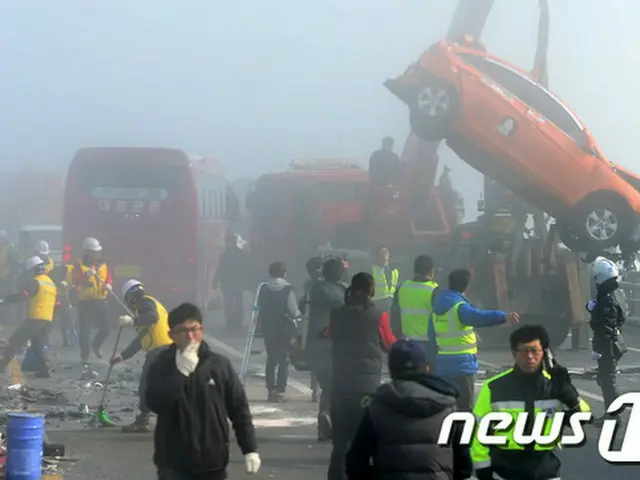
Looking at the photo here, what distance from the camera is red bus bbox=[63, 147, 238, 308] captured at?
67.9 feet

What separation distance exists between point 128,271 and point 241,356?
565 cm

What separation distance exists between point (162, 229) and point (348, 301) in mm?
13505

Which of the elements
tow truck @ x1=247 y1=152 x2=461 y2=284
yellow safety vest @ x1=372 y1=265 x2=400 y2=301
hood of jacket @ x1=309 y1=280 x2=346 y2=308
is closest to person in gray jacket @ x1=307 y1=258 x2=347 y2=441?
hood of jacket @ x1=309 y1=280 x2=346 y2=308

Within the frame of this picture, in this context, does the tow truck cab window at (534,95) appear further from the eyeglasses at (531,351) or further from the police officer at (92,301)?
the eyeglasses at (531,351)

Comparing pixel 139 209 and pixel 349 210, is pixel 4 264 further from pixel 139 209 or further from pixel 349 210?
pixel 349 210

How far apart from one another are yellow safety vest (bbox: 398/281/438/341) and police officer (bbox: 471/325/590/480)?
4143 millimetres

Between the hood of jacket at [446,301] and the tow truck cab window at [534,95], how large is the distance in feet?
23.8

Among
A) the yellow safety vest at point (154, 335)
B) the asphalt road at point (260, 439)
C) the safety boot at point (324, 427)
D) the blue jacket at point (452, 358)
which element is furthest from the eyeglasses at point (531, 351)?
the yellow safety vest at point (154, 335)

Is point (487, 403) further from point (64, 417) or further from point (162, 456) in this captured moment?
point (64, 417)

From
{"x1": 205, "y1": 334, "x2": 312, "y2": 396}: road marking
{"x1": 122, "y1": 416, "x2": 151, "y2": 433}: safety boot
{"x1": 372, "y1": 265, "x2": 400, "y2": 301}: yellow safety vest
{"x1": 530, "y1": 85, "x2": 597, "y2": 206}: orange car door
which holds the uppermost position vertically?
{"x1": 530, "y1": 85, "x2": 597, "y2": 206}: orange car door

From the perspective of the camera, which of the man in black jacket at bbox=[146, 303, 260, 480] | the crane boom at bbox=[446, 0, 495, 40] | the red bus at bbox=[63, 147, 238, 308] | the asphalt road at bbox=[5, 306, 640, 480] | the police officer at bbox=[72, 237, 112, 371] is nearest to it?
the man in black jacket at bbox=[146, 303, 260, 480]

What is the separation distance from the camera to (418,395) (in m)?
4.45

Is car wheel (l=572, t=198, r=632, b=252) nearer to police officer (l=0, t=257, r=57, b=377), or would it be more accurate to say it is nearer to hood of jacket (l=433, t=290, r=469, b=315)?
police officer (l=0, t=257, r=57, b=377)

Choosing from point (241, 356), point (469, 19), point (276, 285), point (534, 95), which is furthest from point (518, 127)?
point (276, 285)
